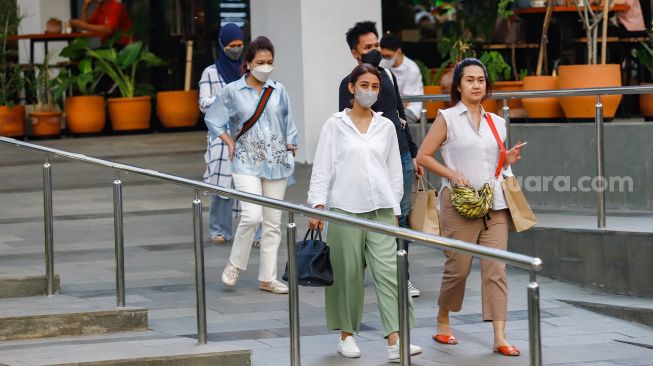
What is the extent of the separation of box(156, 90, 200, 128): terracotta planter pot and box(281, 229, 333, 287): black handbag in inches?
521

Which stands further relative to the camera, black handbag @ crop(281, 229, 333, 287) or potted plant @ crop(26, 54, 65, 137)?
potted plant @ crop(26, 54, 65, 137)

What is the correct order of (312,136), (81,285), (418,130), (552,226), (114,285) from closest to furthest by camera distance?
(114,285), (81,285), (552,226), (418,130), (312,136)

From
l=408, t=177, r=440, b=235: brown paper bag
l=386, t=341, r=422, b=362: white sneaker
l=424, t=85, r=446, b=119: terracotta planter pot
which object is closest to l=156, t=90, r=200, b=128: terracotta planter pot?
l=424, t=85, r=446, b=119: terracotta planter pot

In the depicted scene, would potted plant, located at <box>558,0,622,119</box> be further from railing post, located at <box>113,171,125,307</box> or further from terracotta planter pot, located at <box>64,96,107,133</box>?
terracotta planter pot, located at <box>64,96,107,133</box>

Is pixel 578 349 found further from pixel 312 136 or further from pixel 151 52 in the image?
pixel 151 52

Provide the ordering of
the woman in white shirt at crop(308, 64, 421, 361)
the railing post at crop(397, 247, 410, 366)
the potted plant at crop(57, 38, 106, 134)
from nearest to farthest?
the railing post at crop(397, 247, 410, 366)
the woman in white shirt at crop(308, 64, 421, 361)
the potted plant at crop(57, 38, 106, 134)

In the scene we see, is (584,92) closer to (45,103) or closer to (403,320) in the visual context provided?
(403,320)

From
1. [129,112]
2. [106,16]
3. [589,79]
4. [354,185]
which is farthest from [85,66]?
[354,185]

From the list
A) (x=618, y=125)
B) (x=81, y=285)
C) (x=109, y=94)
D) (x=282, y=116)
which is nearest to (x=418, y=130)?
(x=618, y=125)

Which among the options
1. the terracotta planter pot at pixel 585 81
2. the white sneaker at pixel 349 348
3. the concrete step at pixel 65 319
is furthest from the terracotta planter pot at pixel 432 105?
the white sneaker at pixel 349 348

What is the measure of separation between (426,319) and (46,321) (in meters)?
2.31

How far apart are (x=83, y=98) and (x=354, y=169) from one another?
41.2 feet

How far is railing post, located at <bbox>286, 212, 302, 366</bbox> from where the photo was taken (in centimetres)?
717

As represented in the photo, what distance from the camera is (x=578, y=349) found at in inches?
313
